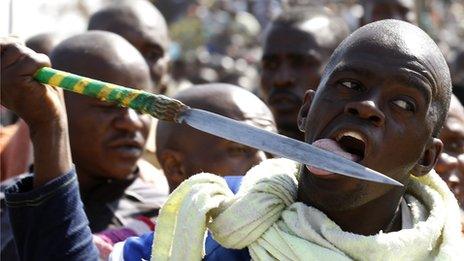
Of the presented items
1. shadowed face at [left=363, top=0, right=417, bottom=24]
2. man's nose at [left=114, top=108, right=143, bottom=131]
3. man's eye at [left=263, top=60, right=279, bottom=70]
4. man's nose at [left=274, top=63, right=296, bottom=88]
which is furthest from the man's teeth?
shadowed face at [left=363, top=0, right=417, bottom=24]

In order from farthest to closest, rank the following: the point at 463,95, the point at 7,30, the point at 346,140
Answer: the point at 463,95 → the point at 7,30 → the point at 346,140

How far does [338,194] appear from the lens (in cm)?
252

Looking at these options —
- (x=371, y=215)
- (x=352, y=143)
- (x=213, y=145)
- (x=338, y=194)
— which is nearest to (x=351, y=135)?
(x=352, y=143)

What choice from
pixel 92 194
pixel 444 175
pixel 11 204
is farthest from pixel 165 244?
pixel 444 175

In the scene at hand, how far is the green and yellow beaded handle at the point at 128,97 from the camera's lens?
2412 millimetres

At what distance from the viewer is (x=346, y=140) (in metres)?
2.55

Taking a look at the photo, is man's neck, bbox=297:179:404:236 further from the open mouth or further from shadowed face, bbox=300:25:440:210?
the open mouth

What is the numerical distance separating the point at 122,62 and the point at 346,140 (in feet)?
5.66

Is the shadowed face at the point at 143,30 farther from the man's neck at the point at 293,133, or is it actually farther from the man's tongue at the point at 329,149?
the man's tongue at the point at 329,149

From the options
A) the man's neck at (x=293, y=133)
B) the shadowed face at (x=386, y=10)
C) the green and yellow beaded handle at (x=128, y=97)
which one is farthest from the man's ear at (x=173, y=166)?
the shadowed face at (x=386, y=10)

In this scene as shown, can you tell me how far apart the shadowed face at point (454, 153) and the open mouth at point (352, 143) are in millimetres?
1582

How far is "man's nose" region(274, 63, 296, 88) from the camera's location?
517 cm

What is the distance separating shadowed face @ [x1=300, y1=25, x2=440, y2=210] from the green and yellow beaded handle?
1.14 ft

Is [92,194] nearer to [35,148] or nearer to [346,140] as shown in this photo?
[35,148]
